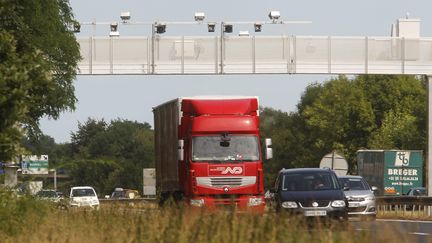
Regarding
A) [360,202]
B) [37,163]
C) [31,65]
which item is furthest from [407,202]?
[31,65]

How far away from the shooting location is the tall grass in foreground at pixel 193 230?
15234 mm

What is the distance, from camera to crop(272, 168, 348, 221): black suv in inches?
1270

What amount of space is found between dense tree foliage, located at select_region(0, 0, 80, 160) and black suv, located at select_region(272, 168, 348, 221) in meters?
6.02

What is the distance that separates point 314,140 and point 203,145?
318 feet

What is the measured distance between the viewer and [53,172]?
20.2 metres

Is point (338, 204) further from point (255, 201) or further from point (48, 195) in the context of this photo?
point (48, 195)

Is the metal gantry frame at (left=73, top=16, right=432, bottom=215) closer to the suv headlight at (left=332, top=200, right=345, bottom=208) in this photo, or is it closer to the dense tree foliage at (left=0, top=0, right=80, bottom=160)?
the dense tree foliage at (left=0, top=0, right=80, bottom=160)

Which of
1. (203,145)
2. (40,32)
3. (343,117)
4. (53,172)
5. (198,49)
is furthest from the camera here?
(343,117)

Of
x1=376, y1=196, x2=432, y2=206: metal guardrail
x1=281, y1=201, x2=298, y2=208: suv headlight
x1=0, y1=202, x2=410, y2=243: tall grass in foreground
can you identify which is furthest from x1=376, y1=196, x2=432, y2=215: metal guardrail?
Result: x1=0, y1=202, x2=410, y2=243: tall grass in foreground

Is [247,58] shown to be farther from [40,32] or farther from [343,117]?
[343,117]

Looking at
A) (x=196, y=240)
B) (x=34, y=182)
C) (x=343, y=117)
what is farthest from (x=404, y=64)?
(x=343, y=117)

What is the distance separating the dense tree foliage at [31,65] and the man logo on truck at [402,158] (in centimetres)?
3640

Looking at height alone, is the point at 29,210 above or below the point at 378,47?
below

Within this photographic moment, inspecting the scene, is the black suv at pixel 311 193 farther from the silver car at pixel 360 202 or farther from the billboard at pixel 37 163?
the billboard at pixel 37 163
